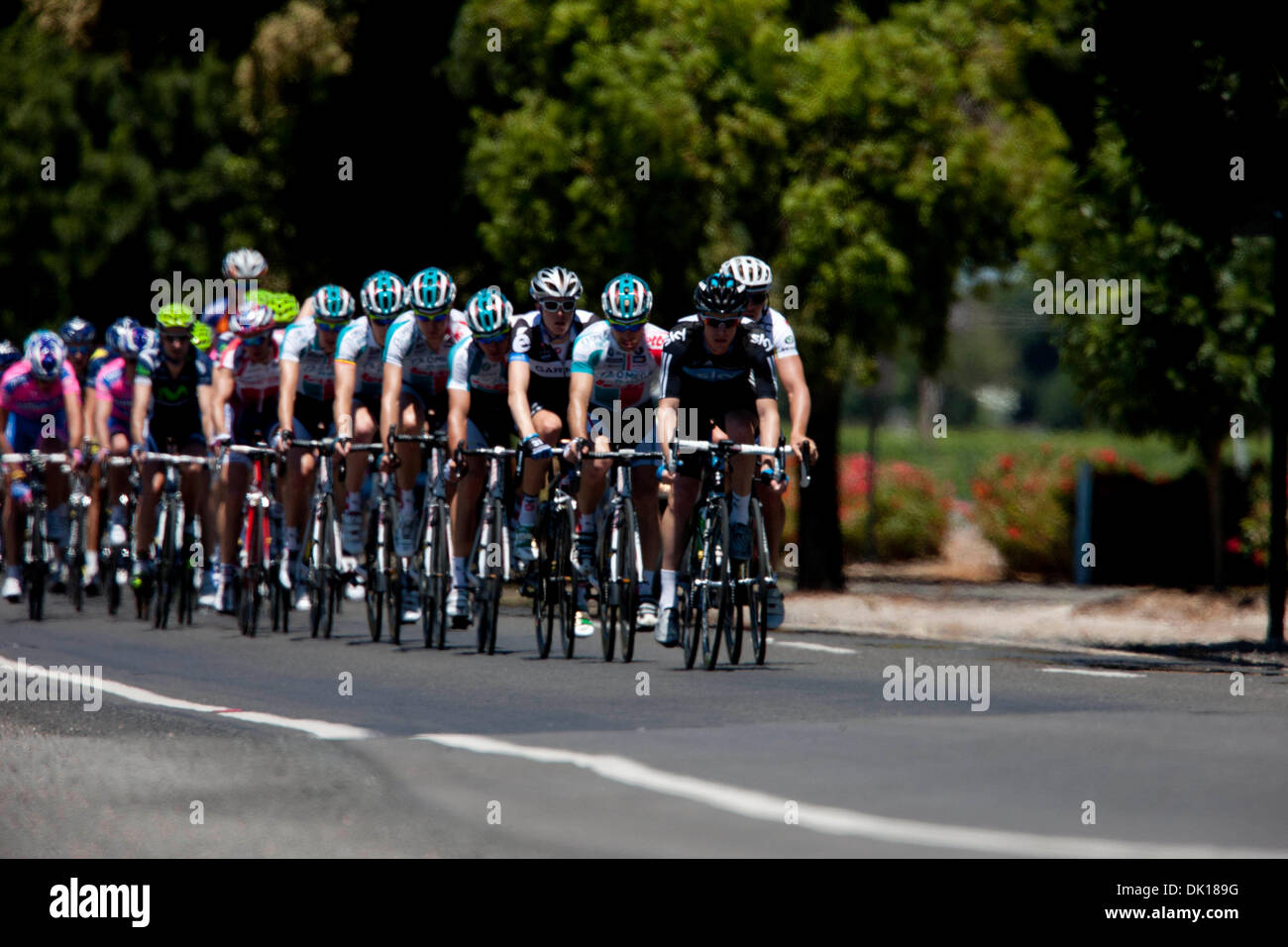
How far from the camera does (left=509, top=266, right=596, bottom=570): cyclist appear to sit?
12945 millimetres

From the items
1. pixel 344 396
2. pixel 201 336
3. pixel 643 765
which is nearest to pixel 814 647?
pixel 344 396

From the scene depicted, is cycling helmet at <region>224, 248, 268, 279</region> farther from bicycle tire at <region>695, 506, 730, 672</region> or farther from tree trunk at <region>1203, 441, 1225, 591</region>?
tree trunk at <region>1203, 441, 1225, 591</region>

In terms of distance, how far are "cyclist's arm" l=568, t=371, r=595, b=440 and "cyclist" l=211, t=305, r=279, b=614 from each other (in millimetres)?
4276

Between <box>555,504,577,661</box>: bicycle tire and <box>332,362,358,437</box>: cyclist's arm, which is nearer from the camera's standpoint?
<box>555,504,577,661</box>: bicycle tire

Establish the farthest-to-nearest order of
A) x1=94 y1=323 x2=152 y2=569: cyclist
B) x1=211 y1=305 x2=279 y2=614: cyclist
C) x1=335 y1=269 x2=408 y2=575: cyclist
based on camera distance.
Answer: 1. x1=94 y1=323 x2=152 y2=569: cyclist
2. x1=211 y1=305 x2=279 y2=614: cyclist
3. x1=335 y1=269 x2=408 y2=575: cyclist

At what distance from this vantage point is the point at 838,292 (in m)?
20.1

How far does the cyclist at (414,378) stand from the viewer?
46.1 feet

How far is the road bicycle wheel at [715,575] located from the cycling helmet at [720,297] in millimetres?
1072

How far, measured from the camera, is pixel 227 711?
1005 centimetres

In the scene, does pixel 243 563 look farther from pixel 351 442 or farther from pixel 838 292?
pixel 838 292

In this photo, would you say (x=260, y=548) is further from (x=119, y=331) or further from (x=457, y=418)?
(x=119, y=331)

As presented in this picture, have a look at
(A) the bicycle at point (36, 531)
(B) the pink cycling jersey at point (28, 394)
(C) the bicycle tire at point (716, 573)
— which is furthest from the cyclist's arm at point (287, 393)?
(C) the bicycle tire at point (716, 573)

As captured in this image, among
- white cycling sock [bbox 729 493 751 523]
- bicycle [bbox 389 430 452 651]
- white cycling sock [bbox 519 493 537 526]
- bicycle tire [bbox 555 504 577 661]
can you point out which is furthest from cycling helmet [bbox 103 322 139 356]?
white cycling sock [bbox 729 493 751 523]
